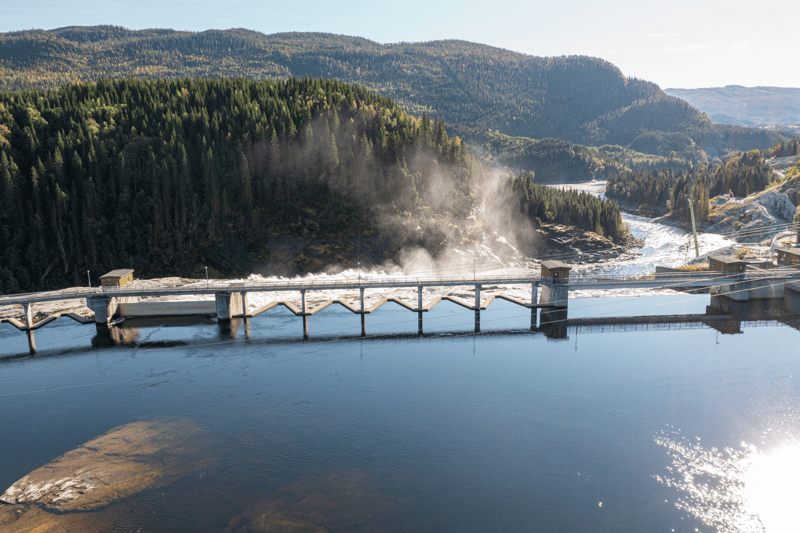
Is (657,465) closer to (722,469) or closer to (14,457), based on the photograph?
(722,469)

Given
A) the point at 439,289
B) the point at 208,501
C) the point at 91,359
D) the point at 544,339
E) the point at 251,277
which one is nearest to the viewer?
the point at 208,501

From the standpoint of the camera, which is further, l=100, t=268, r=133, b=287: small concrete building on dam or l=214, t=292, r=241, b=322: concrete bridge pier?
l=100, t=268, r=133, b=287: small concrete building on dam

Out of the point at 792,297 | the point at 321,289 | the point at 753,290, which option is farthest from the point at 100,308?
the point at 792,297

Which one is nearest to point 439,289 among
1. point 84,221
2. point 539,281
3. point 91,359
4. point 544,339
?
point 539,281

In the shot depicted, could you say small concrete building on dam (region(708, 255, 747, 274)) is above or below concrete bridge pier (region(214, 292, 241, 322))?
above

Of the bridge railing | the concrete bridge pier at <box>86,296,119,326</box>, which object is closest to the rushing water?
the concrete bridge pier at <box>86,296,119,326</box>

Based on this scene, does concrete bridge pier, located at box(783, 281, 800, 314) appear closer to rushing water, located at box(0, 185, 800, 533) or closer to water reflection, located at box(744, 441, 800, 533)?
rushing water, located at box(0, 185, 800, 533)

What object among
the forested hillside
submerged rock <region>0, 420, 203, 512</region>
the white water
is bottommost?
the white water

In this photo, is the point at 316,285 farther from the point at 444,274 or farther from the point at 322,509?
the point at 444,274
